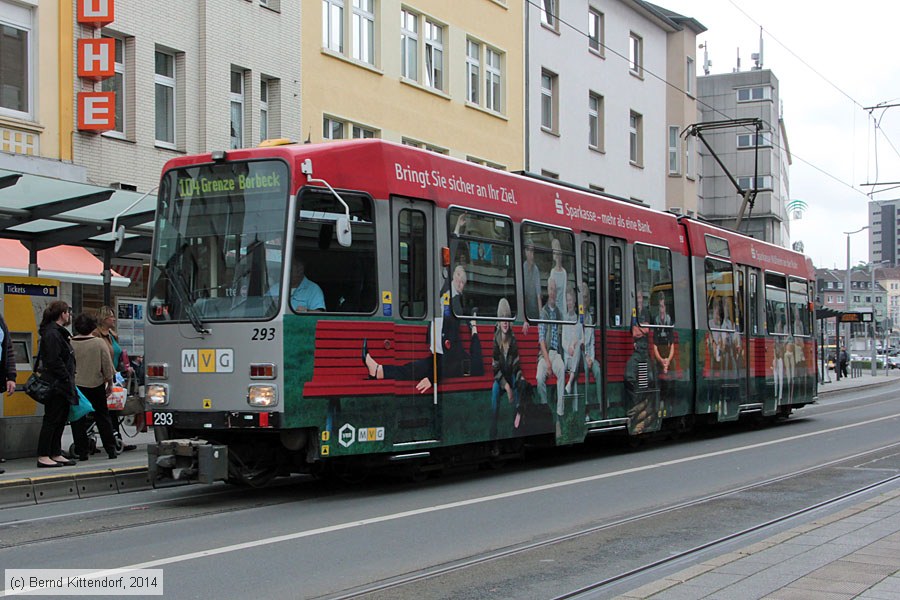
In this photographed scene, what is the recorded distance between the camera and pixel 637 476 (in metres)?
12.9

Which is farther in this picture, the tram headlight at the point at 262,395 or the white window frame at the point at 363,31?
the white window frame at the point at 363,31

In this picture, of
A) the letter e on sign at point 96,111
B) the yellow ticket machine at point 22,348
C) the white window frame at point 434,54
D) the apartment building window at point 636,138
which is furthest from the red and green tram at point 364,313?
the apartment building window at point 636,138

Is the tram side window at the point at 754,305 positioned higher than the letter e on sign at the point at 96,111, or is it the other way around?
the letter e on sign at the point at 96,111

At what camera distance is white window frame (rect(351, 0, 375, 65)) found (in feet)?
89.8

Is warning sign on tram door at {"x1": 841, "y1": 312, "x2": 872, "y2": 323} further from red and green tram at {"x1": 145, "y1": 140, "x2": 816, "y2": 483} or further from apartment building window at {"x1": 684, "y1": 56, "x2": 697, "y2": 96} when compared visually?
red and green tram at {"x1": 145, "y1": 140, "x2": 816, "y2": 483}

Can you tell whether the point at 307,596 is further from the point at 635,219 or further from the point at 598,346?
the point at 635,219

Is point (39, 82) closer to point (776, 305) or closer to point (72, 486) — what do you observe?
point (72, 486)

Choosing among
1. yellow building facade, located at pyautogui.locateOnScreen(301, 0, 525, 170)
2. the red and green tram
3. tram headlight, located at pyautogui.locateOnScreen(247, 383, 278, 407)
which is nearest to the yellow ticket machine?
the red and green tram

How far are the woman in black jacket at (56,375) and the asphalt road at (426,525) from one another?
1617mm

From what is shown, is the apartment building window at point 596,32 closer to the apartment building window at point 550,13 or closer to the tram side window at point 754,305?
the apartment building window at point 550,13

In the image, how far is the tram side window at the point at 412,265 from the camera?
36.2 feet

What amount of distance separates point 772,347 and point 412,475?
430 inches

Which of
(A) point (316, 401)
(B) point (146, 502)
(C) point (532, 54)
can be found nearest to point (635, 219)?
(A) point (316, 401)

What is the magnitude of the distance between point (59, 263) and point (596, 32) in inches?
931
